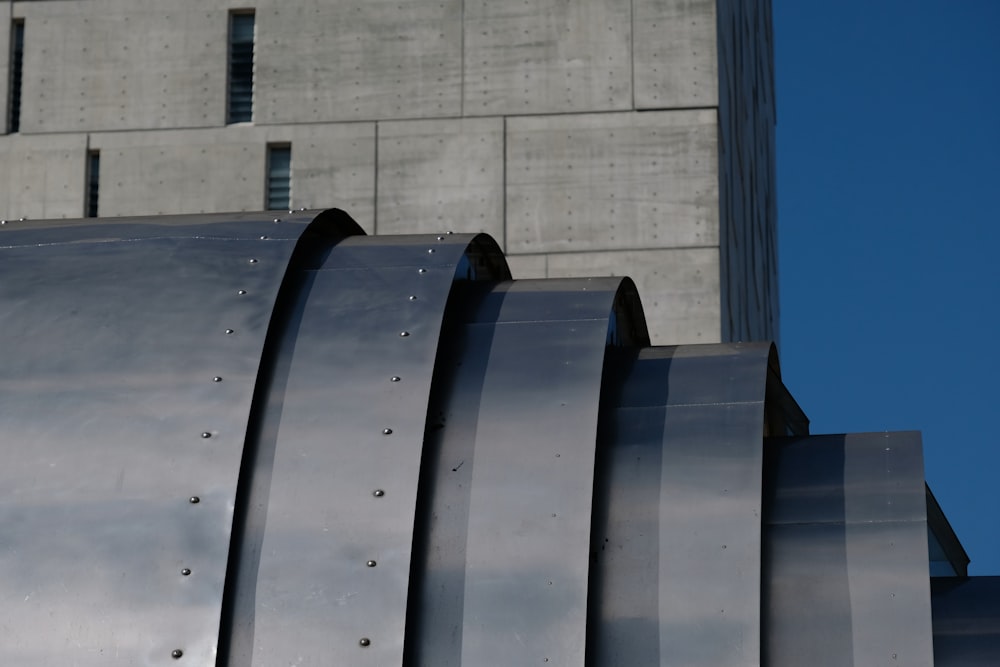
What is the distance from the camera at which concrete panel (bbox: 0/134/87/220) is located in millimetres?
16797

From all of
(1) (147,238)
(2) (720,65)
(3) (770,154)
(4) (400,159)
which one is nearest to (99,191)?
(4) (400,159)

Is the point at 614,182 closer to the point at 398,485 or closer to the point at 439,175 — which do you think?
the point at 439,175

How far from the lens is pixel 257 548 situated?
6.18 meters

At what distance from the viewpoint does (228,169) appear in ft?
54.7

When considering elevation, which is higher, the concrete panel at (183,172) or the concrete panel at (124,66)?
the concrete panel at (124,66)

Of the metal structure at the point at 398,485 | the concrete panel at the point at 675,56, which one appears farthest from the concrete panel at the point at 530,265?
the metal structure at the point at 398,485

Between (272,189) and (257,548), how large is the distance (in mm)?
10772

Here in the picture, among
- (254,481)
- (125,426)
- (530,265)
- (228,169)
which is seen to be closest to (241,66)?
(228,169)

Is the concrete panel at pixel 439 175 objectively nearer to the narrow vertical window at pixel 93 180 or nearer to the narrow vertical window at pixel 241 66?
the narrow vertical window at pixel 241 66

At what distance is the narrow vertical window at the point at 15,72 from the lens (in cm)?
1720

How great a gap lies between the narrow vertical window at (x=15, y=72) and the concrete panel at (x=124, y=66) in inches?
5.8

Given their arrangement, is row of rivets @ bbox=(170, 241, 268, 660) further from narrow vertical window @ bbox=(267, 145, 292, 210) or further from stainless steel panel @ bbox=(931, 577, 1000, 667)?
narrow vertical window @ bbox=(267, 145, 292, 210)

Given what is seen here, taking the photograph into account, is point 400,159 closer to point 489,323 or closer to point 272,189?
point 272,189

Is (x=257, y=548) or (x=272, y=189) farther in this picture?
(x=272, y=189)
